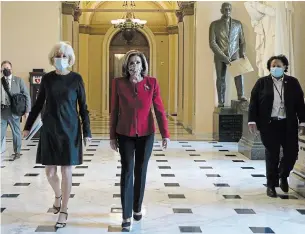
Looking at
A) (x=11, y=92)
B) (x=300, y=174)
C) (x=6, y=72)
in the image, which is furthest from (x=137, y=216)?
(x=6, y=72)

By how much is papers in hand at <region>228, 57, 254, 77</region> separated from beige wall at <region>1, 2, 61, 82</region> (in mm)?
3990

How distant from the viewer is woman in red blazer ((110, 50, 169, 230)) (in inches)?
165

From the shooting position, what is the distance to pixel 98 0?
67.7ft

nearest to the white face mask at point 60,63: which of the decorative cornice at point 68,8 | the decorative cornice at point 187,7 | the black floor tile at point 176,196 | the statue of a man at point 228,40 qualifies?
the black floor tile at point 176,196

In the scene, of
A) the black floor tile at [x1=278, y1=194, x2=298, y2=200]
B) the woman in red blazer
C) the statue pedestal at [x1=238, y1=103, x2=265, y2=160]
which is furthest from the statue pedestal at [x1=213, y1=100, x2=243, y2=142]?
the woman in red blazer

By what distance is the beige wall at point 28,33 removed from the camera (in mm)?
11711

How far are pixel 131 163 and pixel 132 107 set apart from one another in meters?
0.45

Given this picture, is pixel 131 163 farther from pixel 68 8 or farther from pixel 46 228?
pixel 68 8

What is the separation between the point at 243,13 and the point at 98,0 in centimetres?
999

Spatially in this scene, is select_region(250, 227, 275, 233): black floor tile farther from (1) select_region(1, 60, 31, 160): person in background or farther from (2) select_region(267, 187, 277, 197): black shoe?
(1) select_region(1, 60, 31, 160): person in background

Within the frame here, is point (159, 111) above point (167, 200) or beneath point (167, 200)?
above

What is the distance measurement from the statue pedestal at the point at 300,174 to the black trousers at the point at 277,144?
0.76 feet

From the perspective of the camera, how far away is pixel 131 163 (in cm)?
420

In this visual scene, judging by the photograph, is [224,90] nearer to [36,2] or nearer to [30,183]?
[36,2]
